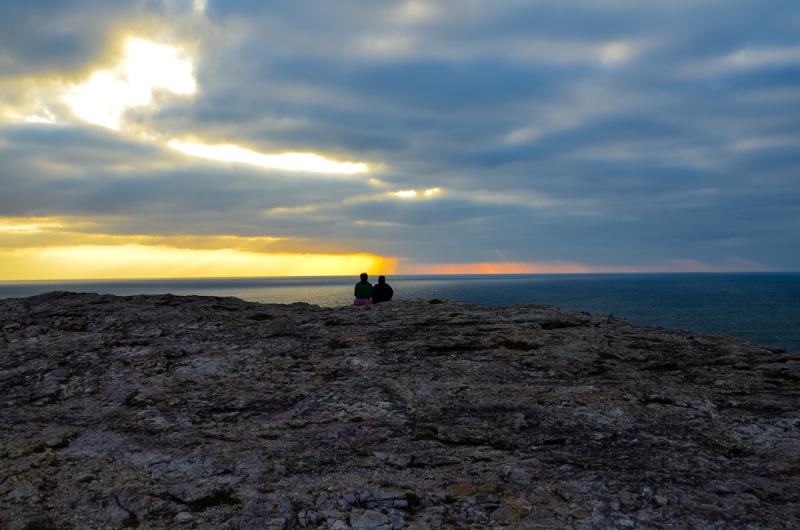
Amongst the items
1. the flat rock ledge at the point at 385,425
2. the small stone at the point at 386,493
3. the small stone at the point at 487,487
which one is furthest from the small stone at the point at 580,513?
the small stone at the point at 386,493

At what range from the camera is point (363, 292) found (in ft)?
82.5

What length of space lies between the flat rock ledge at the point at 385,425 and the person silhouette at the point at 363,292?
6.90 m

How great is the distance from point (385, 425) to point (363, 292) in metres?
15.3

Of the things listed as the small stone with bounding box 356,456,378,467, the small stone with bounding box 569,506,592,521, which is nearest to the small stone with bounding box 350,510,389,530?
the small stone with bounding box 356,456,378,467

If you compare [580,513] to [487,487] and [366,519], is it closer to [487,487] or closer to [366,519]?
[487,487]

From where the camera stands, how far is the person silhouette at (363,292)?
81.2 ft

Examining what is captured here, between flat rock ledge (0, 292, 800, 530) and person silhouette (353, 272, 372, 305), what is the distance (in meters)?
6.90

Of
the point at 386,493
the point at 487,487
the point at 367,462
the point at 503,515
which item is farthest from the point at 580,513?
the point at 367,462

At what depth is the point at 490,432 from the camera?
9648mm

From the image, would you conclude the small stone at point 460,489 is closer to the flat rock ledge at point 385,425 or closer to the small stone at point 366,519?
the flat rock ledge at point 385,425

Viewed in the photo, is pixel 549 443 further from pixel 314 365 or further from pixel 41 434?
pixel 41 434

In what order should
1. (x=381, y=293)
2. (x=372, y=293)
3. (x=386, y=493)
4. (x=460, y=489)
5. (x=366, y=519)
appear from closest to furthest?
(x=366, y=519) → (x=386, y=493) → (x=460, y=489) → (x=381, y=293) → (x=372, y=293)

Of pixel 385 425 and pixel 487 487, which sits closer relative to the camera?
pixel 487 487

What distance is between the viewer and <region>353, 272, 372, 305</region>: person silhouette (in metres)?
24.8
